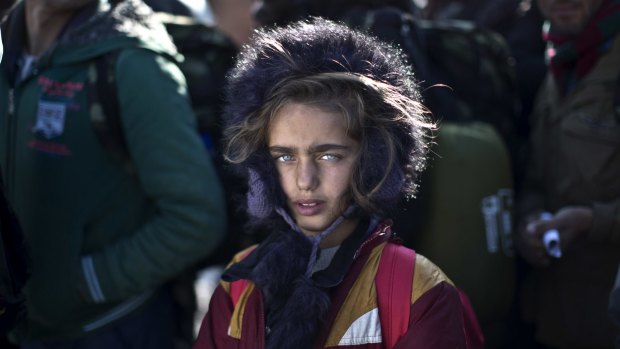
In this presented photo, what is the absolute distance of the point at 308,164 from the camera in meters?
2.15

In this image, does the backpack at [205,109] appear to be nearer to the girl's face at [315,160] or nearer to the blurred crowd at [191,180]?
the blurred crowd at [191,180]

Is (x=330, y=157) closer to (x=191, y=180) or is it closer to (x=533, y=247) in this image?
(x=191, y=180)

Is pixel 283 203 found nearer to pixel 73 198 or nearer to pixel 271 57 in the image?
pixel 271 57

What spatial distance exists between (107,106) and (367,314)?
1221mm

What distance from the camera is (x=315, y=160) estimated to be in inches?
85.4

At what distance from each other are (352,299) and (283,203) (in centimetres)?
35

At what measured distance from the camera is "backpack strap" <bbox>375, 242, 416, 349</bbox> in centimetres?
203

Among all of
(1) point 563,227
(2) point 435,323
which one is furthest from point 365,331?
(1) point 563,227

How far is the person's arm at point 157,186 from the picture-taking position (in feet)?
8.96

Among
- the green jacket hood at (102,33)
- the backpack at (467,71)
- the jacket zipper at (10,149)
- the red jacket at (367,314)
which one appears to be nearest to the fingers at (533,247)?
the backpack at (467,71)

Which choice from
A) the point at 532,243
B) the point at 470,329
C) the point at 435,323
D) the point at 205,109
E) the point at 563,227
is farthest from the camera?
the point at 205,109

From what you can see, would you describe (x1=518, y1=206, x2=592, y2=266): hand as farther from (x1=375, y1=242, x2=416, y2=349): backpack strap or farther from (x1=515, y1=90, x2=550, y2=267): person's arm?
(x1=375, y1=242, x2=416, y2=349): backpack strap

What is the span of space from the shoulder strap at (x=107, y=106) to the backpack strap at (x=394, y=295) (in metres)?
1.12

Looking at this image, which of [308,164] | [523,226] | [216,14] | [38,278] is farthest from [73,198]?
[216,14]
